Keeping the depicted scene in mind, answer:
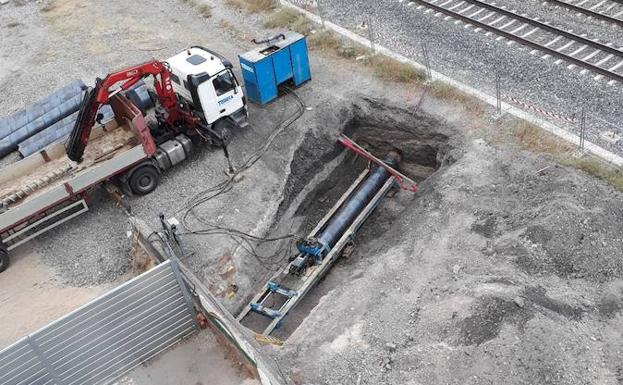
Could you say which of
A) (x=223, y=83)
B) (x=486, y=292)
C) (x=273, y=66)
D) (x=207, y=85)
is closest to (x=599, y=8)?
(x=273, y=66)

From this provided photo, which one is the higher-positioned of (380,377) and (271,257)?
(380,377)

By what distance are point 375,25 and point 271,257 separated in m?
11.2

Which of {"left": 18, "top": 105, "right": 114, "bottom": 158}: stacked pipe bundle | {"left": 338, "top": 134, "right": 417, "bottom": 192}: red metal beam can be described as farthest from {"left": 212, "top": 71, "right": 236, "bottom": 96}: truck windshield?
{"left": 338, "top": 134, "right": 417, "bottom": 192}: red metal beam

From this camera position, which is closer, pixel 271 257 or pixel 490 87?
pixel 271 257

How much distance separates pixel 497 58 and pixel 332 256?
9.28m

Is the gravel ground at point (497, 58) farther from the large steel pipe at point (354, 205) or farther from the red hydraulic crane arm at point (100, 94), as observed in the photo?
the red hydraulic crane arm at point (100, 94)

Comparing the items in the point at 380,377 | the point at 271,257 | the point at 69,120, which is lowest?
the point at 271,257

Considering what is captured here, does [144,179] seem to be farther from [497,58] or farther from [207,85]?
[497,58]

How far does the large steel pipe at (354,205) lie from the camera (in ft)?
56.6

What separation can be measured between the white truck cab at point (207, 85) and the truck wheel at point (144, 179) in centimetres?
229

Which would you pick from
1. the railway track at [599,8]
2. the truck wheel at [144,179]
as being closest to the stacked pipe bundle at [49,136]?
the truck wheel at [144,179]

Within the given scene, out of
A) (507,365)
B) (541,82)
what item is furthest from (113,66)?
(507,365)

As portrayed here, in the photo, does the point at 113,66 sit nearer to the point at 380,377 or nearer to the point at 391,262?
the point at 391,262

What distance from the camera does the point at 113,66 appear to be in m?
23.6
